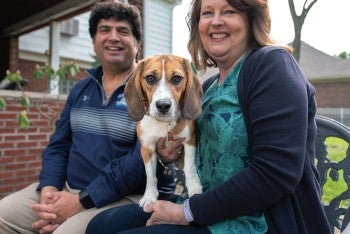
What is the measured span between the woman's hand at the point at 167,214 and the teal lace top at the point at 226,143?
14 centimetres

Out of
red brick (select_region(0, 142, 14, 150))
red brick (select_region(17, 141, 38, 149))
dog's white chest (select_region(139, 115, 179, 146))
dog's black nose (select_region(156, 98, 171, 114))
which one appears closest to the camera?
dog's black nose (select_region(156, 98, 171, 114))

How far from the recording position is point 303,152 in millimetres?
1631

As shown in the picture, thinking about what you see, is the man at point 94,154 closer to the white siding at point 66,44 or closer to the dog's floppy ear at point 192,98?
the dog's floppy ear at point 192,98

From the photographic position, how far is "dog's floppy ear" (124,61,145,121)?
2131 millimetres

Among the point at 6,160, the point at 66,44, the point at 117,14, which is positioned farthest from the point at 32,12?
the point at 117,14

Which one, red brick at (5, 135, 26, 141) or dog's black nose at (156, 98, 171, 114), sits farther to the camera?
red brick at (5, 135, 26, 141)

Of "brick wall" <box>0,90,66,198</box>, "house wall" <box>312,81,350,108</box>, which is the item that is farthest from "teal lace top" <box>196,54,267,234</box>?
"house wall" <box>312,81,350,108</box>

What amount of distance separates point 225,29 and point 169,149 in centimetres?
71

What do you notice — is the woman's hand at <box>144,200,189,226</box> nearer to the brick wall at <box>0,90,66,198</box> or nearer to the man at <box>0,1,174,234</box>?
the man at <box>0,1,174,234</box>

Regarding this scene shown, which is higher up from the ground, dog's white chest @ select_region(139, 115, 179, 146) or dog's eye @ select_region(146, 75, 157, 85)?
dog's eye @ select_region(146, 75, 157, 85)

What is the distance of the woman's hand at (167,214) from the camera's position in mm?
1802

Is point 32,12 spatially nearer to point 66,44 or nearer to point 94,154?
point 66,44

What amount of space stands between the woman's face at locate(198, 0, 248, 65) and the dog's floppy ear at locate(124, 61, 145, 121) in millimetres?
408

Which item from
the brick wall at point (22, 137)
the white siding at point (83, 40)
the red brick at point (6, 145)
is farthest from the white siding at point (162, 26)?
the red brick at point (6, 145)
